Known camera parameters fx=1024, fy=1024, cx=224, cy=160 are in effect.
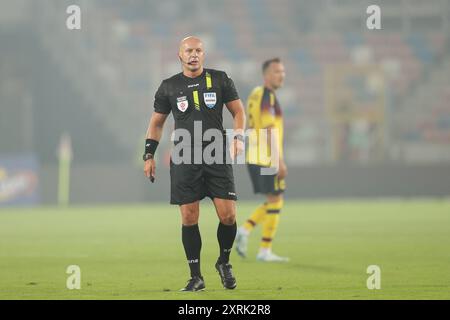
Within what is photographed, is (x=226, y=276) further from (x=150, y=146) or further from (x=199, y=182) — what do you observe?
(x=150, y=146)

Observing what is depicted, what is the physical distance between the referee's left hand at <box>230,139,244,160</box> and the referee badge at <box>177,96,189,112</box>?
20.8 inches

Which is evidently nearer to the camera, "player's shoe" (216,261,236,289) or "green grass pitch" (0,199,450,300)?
"green grass pitch" (0,199,450,300)

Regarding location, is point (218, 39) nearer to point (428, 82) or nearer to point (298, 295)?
point (428, 82)

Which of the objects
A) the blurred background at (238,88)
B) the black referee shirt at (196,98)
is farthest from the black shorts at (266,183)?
the blurred background at (238,88)

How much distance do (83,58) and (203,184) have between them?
22073 millimetres

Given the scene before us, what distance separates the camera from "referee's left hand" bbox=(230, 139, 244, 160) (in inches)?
356

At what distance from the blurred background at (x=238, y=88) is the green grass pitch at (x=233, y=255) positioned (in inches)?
161

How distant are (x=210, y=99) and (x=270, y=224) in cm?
384

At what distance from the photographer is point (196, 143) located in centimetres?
905

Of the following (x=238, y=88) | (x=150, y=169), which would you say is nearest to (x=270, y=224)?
(x=150, y=169)

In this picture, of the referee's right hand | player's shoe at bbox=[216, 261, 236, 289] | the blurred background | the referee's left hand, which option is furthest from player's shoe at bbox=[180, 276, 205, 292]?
the blurred background

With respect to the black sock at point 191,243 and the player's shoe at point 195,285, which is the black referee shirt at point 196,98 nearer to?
the black sock at point 191,243

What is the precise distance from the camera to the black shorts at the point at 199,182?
910cm

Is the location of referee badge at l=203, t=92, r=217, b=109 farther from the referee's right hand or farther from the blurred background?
the blurred background
